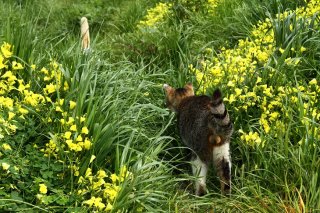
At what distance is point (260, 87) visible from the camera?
454 cm

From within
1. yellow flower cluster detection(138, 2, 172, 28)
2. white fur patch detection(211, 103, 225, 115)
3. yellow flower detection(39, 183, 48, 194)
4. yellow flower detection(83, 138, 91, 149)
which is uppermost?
white fur patch detection(211, 103, 225, 115)

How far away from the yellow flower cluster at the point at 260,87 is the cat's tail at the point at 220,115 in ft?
1.00

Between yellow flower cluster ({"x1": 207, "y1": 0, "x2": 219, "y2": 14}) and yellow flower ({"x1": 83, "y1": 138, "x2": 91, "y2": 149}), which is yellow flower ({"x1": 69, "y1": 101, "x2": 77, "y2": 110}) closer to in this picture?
yellow flower ({"x1": 83, "y1": 138, "x2": 91, "y2": 149})

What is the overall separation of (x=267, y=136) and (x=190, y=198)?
0.84 meters

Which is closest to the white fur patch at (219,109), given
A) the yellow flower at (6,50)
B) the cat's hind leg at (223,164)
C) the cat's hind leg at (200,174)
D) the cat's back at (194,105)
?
the cat's hind leg at (223,164)

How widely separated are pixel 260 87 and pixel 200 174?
3.38 feet

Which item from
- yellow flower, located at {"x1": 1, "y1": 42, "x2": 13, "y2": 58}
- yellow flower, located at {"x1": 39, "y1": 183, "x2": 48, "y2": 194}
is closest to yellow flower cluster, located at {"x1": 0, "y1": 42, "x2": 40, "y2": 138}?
yellow flower, located at {"x1": 1, "y1": 42, "x2": 13, "y2": 58}

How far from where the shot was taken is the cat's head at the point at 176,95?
4.76 m

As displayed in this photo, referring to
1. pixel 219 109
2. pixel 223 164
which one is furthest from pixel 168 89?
pixel 219 109

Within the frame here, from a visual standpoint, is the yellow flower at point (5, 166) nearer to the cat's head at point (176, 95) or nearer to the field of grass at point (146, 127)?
the field of grass at point (146, 127)

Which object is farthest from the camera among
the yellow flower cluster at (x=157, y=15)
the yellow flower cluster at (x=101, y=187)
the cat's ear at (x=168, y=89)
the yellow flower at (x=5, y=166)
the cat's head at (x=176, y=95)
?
the yellow flower cluster at (x=157, y=15)

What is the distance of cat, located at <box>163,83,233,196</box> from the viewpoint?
389 cm

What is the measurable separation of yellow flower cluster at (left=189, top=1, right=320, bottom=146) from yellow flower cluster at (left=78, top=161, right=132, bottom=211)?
1242 millimetres

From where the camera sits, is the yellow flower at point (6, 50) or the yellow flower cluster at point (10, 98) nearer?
the yellow flower cluster at point (10, 98)
